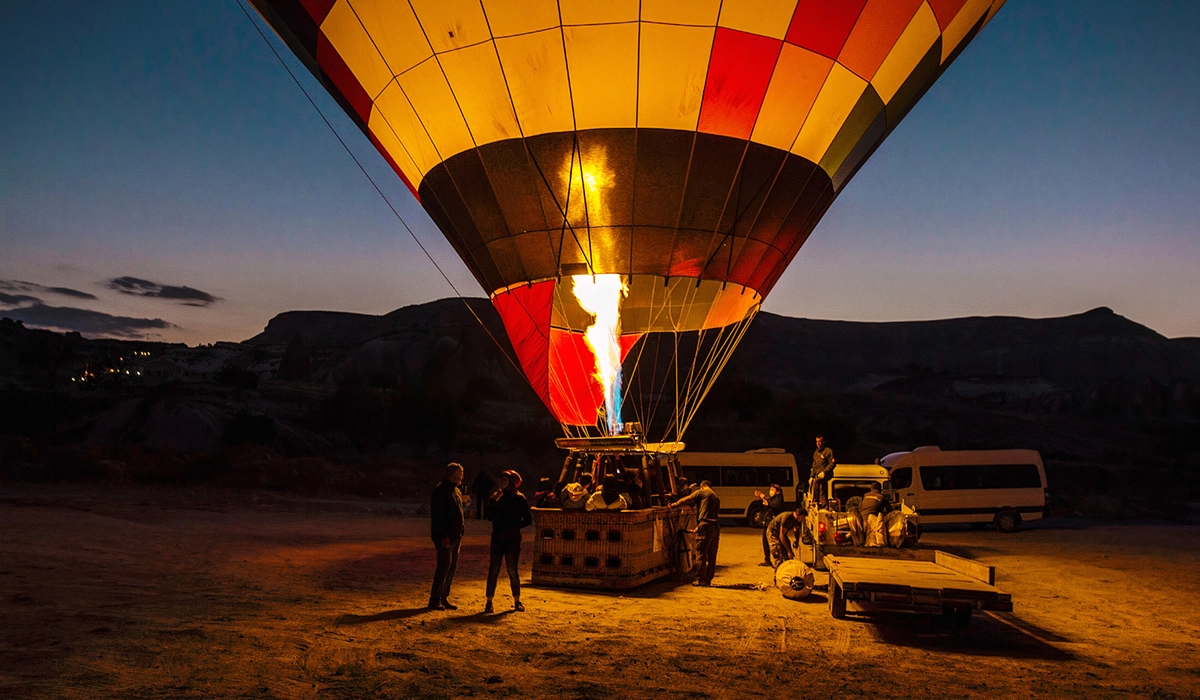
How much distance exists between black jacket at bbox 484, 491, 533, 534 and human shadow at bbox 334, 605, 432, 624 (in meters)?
0.97

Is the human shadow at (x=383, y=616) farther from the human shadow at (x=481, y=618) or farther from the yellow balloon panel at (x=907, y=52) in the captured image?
the yellow balloon panel at (x=907, y=52)

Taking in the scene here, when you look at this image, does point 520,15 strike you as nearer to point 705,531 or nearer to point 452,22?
point 452,22

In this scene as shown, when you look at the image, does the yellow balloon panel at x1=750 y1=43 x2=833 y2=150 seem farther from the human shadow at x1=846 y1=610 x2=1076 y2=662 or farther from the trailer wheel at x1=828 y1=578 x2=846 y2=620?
the human shadow at x1=846 y1=610 x2=1076 y2=662

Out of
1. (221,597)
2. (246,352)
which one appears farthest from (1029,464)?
(246,352)

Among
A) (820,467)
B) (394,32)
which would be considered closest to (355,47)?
(394,32)

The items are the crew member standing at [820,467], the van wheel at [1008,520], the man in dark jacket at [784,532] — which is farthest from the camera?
the van wheel at [1008,520]

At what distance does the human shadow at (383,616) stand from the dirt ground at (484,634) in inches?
0.8

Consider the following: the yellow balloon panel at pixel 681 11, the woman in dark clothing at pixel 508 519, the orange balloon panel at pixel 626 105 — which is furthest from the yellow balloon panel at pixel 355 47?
the woman in dark clothing at pixel 508 519

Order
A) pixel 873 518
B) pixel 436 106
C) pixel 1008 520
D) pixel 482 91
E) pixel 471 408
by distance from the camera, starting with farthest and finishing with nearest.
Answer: pixel 471 408 < pixel 1008 520 < pixel 873 518 < pixel 436 106 < pixel 482 91

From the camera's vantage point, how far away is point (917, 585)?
6.57 m

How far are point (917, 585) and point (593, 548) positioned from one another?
11.5ft

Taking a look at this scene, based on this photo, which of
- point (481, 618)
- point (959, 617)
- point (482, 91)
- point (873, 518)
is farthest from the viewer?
point (873, 518)

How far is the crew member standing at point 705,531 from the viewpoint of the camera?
9.86m

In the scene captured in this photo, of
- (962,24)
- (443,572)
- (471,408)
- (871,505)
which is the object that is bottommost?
(443,572)
